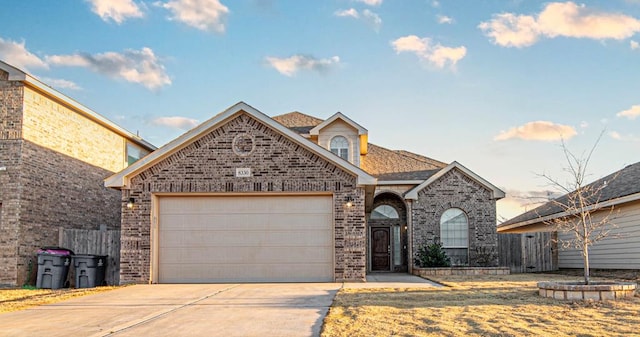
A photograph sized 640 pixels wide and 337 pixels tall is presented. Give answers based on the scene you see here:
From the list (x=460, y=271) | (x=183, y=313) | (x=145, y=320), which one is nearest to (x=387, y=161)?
(x=460, y=271)

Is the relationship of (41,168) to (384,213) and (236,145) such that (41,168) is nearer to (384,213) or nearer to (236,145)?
(236,145)

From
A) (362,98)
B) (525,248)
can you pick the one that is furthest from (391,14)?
(525,248)

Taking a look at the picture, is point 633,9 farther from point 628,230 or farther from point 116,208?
point 116,208

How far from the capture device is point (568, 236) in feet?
75.6

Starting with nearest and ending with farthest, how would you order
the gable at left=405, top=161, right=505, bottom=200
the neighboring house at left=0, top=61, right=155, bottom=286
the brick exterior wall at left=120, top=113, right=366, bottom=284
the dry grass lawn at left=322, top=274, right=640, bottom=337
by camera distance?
the dry grass lawn at left=322, top=274, right=640, bottom=337, the brick exterior wall at left=120, top=113, right=366, bottom=284, the neighboring house at left=0, top=61, right=155, bottom=286, the gable at left=405, top=161, right=505, bottom=200

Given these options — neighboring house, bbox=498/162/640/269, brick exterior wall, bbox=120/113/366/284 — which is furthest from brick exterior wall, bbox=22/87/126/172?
neighboring house, bbox=498/162/640/269

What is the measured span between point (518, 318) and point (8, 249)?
1309 cm

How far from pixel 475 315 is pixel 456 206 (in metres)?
13.9

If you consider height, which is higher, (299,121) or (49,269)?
(299,121)

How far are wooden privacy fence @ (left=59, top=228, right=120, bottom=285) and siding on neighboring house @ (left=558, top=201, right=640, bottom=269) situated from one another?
48.1 ft

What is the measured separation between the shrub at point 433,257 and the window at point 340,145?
451cm

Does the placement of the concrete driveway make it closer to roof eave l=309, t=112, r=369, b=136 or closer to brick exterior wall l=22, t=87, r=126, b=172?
brick exterior wall l=22, t=87, r=126, b=172

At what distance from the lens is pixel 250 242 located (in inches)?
647

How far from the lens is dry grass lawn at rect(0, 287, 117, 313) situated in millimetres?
11898
